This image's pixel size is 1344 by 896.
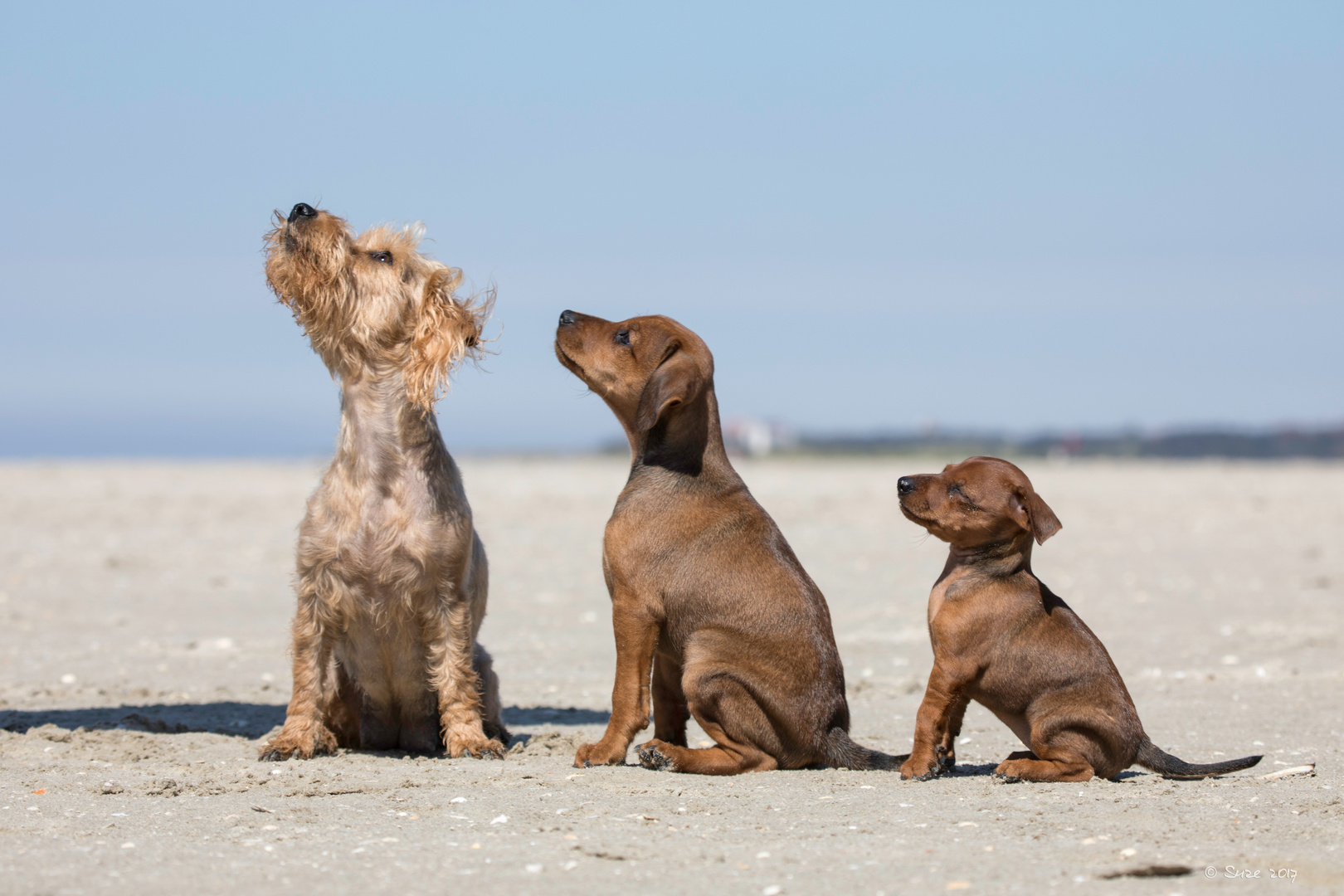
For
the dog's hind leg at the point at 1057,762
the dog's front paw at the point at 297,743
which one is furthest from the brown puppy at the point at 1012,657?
the dog's front paw at the point at 297,743

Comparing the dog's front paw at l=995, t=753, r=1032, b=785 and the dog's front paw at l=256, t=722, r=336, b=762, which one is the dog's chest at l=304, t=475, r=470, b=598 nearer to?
the dog's front paw at l=256, t=722, r=336, b=762

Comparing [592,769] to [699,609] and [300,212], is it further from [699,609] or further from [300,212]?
[300,212]

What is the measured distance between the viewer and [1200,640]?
11.3 m

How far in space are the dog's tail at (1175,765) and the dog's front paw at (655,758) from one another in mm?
2086

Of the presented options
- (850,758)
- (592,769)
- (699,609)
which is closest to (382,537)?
(592,769)

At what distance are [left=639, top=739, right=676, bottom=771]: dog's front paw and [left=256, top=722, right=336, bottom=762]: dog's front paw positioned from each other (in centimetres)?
178

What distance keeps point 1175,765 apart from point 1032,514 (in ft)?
4.23

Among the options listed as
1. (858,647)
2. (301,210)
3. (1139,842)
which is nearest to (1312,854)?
(1139,842)

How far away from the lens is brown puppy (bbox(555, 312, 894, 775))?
19.8ft

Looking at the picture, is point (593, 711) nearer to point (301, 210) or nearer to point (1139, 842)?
point (301, 210)

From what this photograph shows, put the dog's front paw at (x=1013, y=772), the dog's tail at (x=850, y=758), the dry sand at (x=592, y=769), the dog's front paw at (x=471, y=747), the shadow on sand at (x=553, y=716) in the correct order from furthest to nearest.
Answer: the shadow on sand at (x=553, y=716), the dog's front paw at (x=471, y=747), the dog's tail at (x=850, y=758), the dog's front paw at (x=1013, y=772), the dry sand at (x=592, y=769)

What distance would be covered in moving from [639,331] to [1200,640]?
7.11 meters

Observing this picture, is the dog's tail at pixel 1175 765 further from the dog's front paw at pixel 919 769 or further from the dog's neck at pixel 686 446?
the dog's neck at pixel 686 446

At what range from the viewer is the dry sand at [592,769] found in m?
4.49
